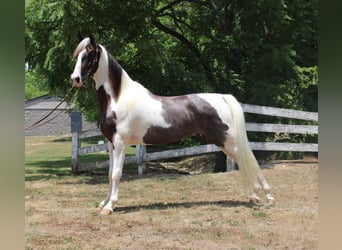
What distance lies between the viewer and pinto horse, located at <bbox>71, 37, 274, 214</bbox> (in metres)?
4.46

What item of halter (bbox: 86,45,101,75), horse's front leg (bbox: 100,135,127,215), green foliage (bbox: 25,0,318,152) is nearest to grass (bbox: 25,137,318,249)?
horse's front leg (bbox: 100,135,127,215)

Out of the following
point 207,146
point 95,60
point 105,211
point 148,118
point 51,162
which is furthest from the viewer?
point 51,162

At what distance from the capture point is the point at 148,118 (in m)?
4.58

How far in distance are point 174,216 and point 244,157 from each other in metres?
1.11

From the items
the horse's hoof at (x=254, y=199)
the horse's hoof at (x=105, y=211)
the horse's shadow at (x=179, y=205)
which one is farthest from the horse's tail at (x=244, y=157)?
the horse's hoof at (x=105, y=211)

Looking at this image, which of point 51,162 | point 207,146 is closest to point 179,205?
point 207,146

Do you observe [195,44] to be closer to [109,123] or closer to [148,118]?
[148,118]

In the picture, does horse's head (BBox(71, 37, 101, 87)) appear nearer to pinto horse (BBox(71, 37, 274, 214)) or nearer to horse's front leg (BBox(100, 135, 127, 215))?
pinto horse (BBox(71, 37, 274, 214))

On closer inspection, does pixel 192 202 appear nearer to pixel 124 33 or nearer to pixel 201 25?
pixel 124 33

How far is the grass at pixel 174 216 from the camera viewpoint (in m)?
3.26

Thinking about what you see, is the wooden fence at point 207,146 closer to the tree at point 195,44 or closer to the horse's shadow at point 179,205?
the tree at point 195,44

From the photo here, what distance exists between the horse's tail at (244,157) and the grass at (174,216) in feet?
0.97

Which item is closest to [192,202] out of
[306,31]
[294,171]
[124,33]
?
[294,171]

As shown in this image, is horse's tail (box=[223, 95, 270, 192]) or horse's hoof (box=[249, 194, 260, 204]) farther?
horse's hoof (box=[249, 194, 260, 204])
